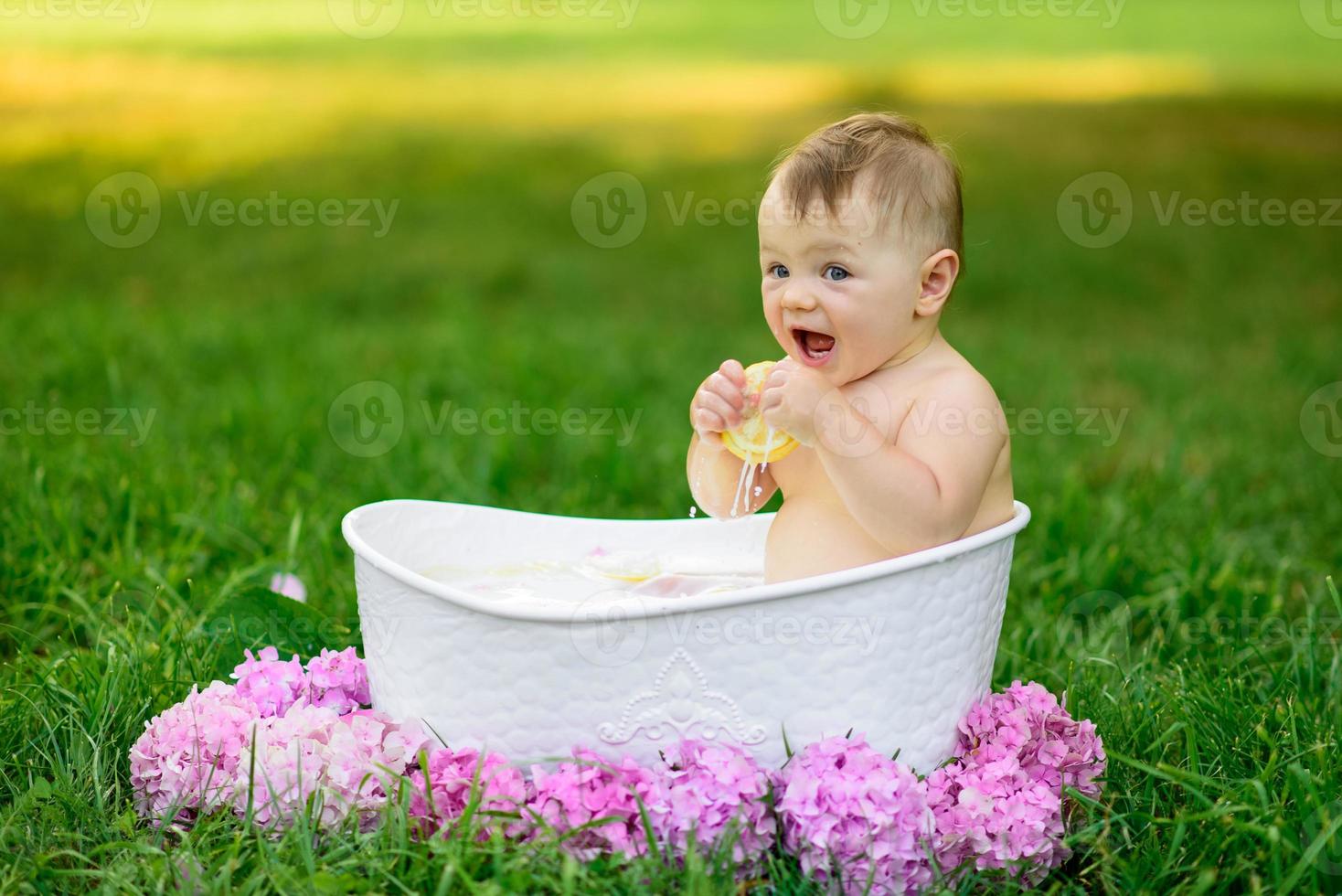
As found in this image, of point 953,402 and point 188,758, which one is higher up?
point 953,402

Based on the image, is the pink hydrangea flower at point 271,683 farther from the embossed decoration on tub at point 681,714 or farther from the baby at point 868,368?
the baby at point 868,368

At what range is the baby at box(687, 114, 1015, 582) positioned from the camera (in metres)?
1.92

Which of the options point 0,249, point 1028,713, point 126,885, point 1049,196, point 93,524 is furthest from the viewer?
point 1049,196

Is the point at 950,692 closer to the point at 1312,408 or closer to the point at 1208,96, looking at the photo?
the point at 1312,408

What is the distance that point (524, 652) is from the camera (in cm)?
185

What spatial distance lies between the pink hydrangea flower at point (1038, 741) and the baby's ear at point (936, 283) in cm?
62

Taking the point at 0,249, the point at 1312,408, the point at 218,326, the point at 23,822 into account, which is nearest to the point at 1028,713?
the point at 23,822

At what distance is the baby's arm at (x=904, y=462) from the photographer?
1.89 m

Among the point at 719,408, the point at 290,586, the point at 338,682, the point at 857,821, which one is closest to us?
the point at 857,821

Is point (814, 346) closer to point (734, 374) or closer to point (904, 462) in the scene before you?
point (734, 374)

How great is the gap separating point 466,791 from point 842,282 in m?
0.93

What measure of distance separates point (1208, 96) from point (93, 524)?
10.8m

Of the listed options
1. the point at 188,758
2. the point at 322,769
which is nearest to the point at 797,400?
the point at 322,769

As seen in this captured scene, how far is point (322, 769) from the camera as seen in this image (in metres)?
1.88
